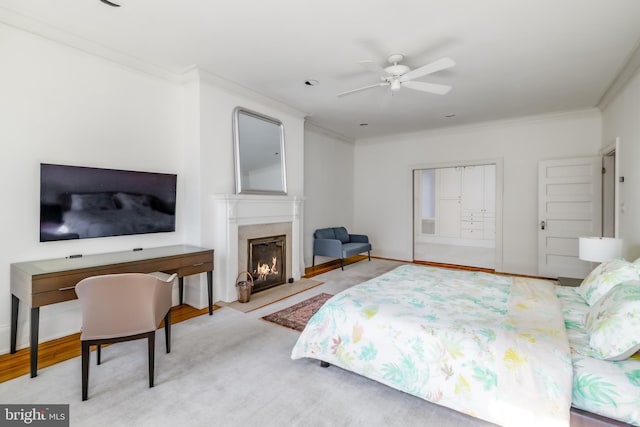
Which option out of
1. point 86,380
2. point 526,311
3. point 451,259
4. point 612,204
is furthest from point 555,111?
point 86,380

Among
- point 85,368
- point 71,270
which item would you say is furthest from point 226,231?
point 85,368

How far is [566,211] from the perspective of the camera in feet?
16.3

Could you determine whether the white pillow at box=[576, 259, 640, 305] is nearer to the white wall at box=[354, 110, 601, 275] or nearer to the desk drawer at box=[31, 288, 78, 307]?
the white wall at box=[354, 110, 601, 275]

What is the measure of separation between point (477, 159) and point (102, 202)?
19.2 feet

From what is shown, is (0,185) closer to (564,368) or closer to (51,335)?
(51,335)

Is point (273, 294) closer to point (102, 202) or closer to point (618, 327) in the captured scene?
point (102, 202)

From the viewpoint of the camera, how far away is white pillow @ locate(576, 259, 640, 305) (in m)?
2.19

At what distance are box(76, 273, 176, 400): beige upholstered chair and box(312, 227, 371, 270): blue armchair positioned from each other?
12.0ft

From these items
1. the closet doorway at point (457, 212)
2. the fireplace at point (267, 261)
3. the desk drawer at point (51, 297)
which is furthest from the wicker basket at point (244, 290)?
the closet doorway at point (457, 212)

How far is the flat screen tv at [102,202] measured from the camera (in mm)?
2742

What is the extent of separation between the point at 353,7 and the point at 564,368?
2685 mm

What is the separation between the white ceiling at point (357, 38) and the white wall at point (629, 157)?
320 mm

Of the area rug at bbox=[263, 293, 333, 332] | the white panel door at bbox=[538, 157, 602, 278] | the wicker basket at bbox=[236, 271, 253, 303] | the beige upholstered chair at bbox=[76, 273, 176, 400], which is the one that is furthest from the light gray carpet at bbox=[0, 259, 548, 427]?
the white panel door at bbox=[538, 157, 602, 278]

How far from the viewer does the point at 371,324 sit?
209cm
